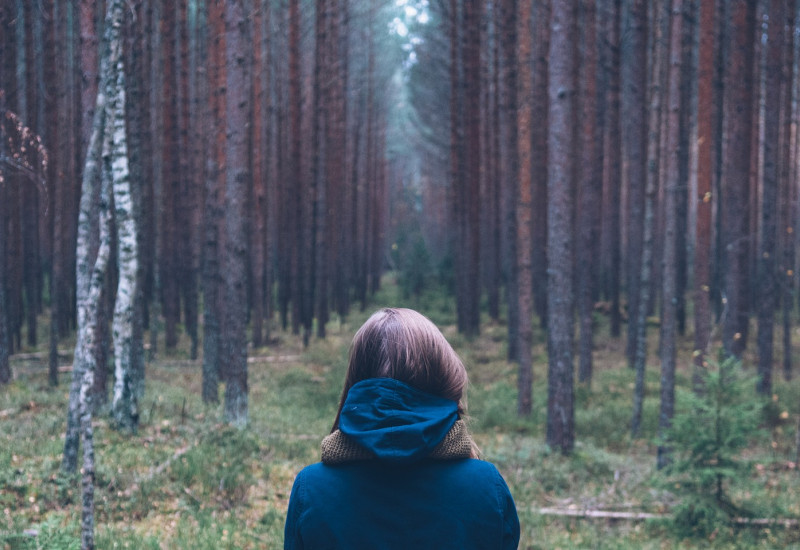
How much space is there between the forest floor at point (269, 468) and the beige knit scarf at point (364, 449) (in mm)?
3917

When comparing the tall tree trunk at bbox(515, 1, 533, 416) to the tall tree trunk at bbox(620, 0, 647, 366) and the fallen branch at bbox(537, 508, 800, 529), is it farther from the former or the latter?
the fallen branch at bbox(537, 508, 800, 529)

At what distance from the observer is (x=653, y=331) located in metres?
16.9

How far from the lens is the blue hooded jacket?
1693 millimetres

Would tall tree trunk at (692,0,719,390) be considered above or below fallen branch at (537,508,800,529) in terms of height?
above

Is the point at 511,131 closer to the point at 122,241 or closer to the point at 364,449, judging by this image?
the point at 122,241

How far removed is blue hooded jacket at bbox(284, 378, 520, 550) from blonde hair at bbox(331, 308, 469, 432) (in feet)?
0.18

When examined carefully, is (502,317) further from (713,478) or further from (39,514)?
(39,514)

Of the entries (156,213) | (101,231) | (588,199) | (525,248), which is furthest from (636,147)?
(156,213)

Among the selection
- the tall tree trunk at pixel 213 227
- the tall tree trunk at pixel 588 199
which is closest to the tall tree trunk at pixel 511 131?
the tall tree trunk at pixel 588 199

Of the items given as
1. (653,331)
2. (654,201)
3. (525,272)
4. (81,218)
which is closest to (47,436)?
(81,218)

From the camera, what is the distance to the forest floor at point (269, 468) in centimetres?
579

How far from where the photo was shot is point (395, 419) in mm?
1674

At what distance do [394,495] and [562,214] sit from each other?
7.36 meters

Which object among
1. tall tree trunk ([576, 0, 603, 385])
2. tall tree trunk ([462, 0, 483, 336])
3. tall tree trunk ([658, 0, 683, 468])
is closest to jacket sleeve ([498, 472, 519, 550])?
tall tree trunk ([658, 0, 683, 468])
